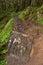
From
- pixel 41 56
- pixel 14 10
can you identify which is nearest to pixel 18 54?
pixel 41 56

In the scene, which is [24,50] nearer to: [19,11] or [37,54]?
[37,54]

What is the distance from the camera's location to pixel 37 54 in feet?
25.3

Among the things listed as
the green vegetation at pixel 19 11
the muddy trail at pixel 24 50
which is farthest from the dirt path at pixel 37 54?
the green vegetation at pixel 19 11

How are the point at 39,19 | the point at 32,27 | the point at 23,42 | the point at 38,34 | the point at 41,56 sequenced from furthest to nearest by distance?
the point at 39,19 < the point at 32,27 < the point at 38,34 < the point at 23,42 < the point at 41,56

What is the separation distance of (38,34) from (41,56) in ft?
7.15

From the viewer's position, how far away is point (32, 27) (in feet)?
34.9

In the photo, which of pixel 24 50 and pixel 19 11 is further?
pixel 19 11

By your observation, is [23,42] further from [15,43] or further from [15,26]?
[15,26]

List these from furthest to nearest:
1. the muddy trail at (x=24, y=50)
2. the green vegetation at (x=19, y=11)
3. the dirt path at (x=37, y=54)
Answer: the green vegetation at (x=19, y=11)
the muddy trail at (x=24, y=50)
the dirt path at (x=37, y=54)

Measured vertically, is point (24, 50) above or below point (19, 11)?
above

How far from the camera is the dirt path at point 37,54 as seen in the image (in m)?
7.25

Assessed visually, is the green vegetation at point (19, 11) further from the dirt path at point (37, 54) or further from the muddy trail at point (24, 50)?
the dirt path at point (37, 54)

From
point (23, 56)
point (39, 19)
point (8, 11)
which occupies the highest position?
point (23, 56)

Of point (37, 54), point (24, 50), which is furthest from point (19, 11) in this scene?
point (37, 54)
